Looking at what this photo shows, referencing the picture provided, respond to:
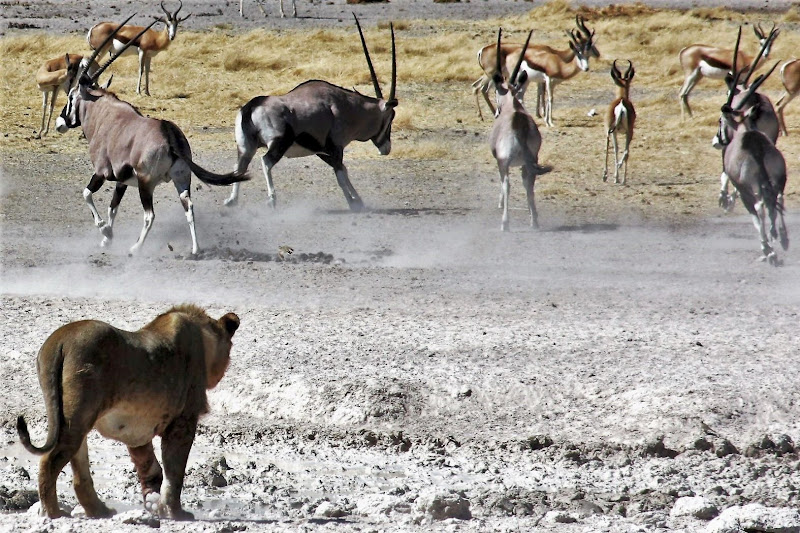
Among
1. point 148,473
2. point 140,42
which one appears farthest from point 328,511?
point 140,42

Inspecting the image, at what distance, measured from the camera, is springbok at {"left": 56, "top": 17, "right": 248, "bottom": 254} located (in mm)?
11992

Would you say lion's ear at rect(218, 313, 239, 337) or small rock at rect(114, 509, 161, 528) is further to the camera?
lion's ear at rect(218, 313, 239, 337)

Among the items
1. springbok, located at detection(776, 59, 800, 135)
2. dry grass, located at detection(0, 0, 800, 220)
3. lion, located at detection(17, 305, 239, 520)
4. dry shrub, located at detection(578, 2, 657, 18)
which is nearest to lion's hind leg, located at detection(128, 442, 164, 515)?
lion, located at detection(17, 305, 239, 520)

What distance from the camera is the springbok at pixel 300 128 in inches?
586

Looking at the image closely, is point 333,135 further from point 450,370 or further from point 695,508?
point 695,508

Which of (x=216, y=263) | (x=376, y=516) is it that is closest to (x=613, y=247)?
(x=216, y=263)

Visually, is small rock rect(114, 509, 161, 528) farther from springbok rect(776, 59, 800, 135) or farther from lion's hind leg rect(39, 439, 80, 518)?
springbok rect(776, 59, 800, 135)

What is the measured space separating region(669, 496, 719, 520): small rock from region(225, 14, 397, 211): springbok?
950cm

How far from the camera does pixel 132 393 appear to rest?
16.4ft

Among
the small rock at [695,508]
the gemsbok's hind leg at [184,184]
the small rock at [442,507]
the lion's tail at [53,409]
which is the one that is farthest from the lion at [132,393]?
the gemsbok's hind leg at [184,184]

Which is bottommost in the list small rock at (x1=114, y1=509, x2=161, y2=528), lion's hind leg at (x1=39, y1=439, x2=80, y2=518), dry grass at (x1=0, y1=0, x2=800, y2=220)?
dry grass at (x1=0, y1=0, x2=800, y2=220)

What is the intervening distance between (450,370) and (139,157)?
5196 millimetres

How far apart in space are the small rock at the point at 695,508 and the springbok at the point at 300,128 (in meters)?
9.50

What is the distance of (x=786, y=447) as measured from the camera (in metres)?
6.56
